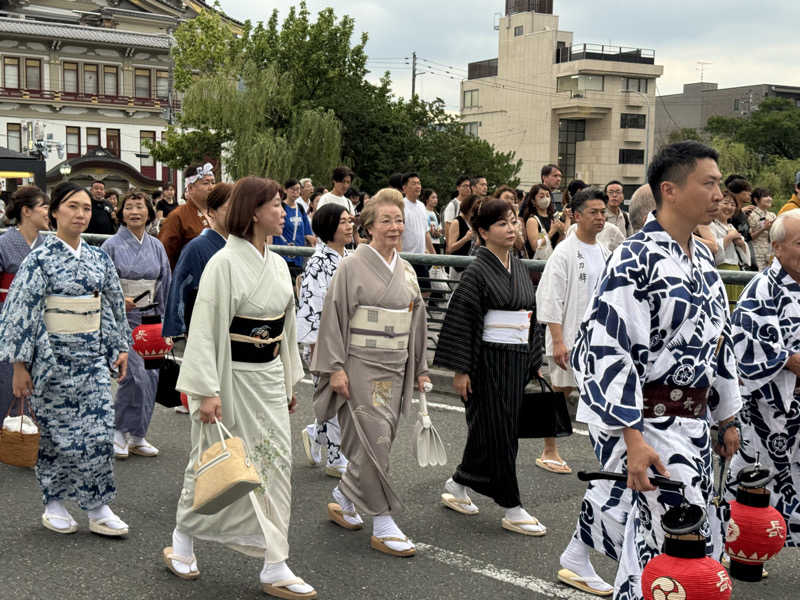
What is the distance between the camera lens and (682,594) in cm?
280

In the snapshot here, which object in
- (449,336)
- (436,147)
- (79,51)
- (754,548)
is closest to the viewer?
(754,548)

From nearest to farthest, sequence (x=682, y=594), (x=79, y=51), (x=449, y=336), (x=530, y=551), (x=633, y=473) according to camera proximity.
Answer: (x=682, y=594), (x=633, y=473), (x=530, y=551), (x=449, y=336), (x=79, y=51)

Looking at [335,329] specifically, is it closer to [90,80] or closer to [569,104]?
[90,80]

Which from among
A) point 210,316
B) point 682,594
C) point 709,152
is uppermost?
point 709,152

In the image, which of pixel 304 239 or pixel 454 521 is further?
pixel 304 239

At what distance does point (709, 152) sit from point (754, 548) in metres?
1.83

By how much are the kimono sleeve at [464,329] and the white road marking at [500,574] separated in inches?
38.6

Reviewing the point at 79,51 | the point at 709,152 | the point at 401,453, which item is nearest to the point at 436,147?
the point at 79,51

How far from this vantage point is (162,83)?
5600cm

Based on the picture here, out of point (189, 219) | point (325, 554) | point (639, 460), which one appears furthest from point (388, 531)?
point (189, 219)

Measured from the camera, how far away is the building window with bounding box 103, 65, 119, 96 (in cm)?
5456

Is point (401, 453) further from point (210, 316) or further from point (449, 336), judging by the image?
point (210, 316)

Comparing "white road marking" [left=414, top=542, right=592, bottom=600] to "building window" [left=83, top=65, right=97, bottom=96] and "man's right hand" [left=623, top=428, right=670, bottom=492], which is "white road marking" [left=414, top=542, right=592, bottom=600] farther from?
"building window" [left=83, top=65, right=97, bottom=96]

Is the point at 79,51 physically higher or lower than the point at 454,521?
higher
